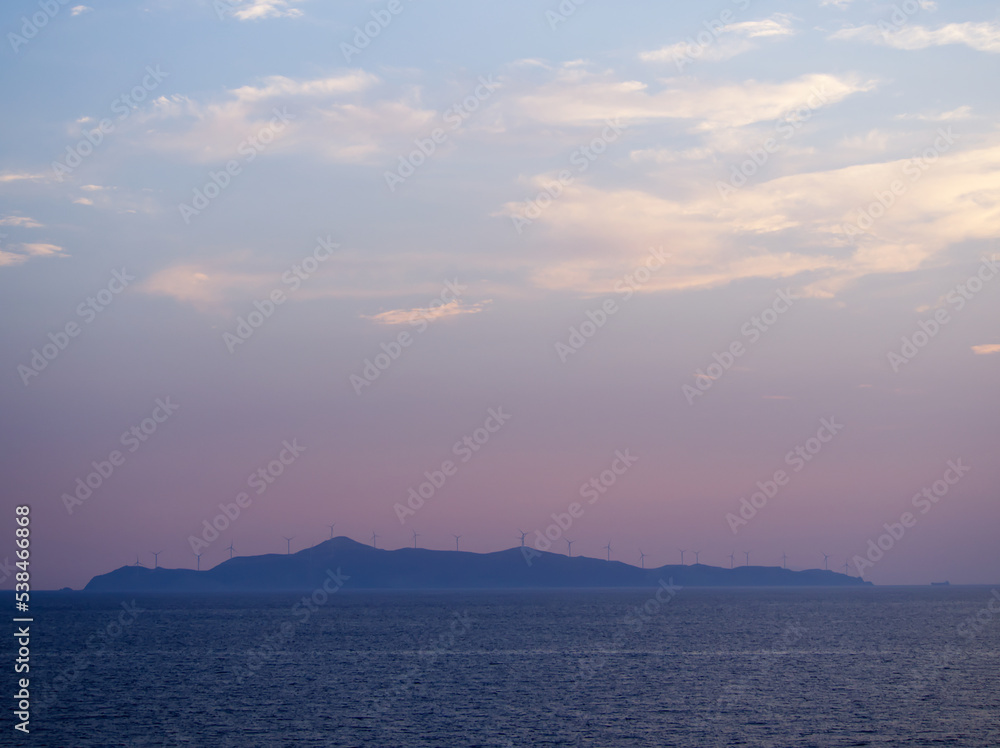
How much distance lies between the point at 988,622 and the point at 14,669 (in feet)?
556

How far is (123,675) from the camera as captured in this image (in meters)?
87.6

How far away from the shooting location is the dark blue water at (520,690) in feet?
190

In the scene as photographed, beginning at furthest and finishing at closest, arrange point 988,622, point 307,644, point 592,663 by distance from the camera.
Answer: point 988,622 → point 307,644 → point 592,663

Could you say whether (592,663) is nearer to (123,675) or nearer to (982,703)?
(982,703)

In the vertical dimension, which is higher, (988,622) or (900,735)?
(900,735)

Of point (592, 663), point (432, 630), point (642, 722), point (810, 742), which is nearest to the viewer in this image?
point (810, 742)

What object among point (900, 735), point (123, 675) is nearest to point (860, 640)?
point (900, 735)

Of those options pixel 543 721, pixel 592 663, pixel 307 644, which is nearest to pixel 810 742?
pixel 543 721

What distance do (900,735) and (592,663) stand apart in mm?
43546

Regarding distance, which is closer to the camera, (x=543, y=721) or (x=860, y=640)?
(x=543, y=721)

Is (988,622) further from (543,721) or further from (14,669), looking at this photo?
(14,669)

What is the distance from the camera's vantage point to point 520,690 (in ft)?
252

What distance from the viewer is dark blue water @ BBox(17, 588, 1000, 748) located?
58062 mm

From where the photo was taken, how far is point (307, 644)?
12275 cm
